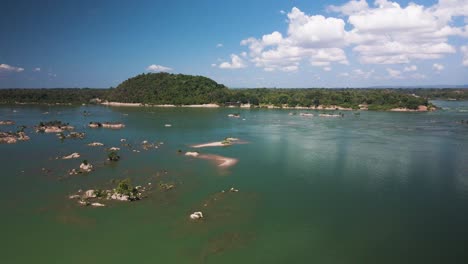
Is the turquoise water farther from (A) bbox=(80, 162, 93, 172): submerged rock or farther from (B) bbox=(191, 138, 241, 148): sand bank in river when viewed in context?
(B) bbox=(191, 138, 241, 148): sand bank in river

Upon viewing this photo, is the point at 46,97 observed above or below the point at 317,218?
above

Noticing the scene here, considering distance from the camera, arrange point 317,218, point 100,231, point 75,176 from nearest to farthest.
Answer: point 100,231, point 317,218, point 75,176

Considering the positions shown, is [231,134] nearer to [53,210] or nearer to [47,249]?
[53,210]

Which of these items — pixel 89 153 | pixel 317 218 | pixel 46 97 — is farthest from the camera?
pixel 46 97

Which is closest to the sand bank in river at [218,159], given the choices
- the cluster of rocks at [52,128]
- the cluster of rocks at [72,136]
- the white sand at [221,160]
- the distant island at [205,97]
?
the white sand at [221,160]

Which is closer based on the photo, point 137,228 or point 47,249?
point 47,249

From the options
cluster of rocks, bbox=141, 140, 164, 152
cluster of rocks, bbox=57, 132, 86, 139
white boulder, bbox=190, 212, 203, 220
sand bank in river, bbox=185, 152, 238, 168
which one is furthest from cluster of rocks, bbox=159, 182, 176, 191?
cluster of rocks, bbox=57, 132, 86, 139

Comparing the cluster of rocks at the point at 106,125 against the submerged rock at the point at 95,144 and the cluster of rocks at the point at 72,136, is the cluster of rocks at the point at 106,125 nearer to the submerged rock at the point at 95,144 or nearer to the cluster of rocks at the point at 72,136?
the cluster of rocks at the point at 72,136

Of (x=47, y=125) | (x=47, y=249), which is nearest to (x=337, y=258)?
(x=47, y=249)

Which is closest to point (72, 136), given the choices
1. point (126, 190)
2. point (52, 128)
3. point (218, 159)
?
point (52, 128)

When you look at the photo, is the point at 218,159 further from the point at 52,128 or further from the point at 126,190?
the point at 52,128
